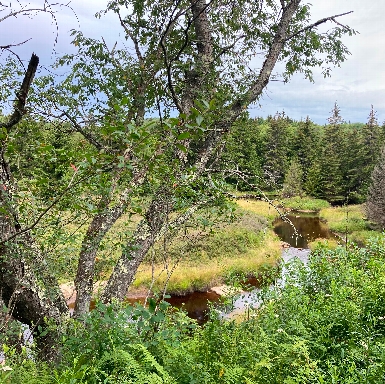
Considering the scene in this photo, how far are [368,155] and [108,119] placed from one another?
157ft

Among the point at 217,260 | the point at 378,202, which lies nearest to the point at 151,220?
the point at 217,260

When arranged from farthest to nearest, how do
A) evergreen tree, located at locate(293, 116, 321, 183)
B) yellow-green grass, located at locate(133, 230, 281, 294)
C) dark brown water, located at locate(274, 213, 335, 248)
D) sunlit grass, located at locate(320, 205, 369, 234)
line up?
1. evergreen tree, located at locate(293, 116, 321, 183)
2. sunlit grass, located at locate(320, 205, 369, 234)
3. dark brown water, located at locate(274, 213, 335, 248)
4. yellow-green grass, located at locate(133, 230, 281, 294)

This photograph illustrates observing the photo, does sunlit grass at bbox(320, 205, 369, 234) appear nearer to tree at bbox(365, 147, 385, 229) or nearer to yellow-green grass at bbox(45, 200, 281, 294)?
tree at bbox(365, 147, 385, 229)

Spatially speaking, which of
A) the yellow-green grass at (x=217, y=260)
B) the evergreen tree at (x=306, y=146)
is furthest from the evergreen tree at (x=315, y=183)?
the yellow-green grass at (x=217, y=260)

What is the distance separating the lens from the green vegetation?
271 centimetres

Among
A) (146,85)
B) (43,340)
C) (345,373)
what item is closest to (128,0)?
(146,85)

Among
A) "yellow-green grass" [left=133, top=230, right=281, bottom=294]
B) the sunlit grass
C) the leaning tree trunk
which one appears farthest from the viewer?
the sunlit grass

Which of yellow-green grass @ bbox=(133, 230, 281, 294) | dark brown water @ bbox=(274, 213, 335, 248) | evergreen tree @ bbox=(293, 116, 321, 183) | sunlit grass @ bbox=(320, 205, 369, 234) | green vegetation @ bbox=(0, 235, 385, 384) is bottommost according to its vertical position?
yellow-green grass @ bbox=(133, 230, 281, 294)

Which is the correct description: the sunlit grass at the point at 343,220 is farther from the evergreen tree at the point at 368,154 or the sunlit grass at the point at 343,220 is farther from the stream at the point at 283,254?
the evergreen tree at the point at 368,154

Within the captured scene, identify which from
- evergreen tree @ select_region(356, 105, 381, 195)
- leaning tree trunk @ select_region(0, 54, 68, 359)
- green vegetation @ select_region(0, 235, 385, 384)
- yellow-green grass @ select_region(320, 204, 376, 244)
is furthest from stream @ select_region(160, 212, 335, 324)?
evergreen tree @ select_region(356, 105, 381, 195)

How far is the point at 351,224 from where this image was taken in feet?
101

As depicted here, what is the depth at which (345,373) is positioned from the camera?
297cm

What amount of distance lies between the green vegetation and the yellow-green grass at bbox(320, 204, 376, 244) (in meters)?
23.0

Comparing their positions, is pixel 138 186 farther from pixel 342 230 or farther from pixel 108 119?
pixel 342 230
